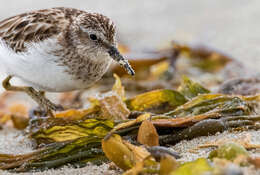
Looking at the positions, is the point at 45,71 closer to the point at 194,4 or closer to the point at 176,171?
the point at 176,171

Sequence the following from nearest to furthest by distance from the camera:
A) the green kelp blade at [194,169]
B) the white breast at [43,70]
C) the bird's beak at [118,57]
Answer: the green kelp blade at [194,169]
the white breast at [43,70]
the bird's beak at [118,57]

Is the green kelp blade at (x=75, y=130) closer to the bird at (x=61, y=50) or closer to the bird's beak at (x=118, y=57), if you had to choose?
the bird at (x=61, y=50)

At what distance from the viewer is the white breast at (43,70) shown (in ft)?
12.4

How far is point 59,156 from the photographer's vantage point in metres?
3.18

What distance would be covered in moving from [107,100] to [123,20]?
5.46m

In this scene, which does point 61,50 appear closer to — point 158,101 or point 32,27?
point 32,27

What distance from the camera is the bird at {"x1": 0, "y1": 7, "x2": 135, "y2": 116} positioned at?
3.82 meters

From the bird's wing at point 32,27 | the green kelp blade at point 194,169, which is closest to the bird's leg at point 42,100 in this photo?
the bird's wing at point 32,27

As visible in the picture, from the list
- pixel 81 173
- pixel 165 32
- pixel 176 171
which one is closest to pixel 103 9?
pixel 165 32

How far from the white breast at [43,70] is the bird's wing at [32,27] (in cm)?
10

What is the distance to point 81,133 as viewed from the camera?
3408mm

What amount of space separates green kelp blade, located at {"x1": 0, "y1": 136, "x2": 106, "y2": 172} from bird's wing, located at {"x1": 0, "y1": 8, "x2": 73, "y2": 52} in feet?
3.67

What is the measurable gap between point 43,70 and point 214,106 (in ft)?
4.59

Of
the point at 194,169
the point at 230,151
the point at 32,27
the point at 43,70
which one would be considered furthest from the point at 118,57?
the point at 194,169
